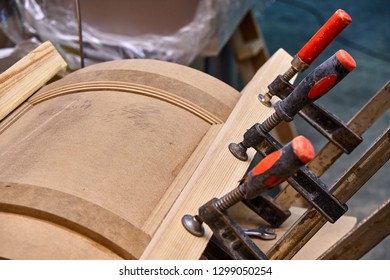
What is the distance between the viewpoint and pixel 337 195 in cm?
149

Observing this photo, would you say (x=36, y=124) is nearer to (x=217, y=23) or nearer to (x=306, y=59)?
(x=306, y=59)

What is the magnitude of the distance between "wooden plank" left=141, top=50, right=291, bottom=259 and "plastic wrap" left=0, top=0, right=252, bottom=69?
149cm

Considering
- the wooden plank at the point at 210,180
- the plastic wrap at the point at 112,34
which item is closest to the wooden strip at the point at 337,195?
the wooden plank at the point at 210,180

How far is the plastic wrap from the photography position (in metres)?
3.26

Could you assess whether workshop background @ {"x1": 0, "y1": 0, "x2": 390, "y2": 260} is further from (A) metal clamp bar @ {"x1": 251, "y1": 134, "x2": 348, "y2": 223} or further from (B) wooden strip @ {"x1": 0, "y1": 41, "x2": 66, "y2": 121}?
Result: (A) metal clamp bar @ {"x1": 251, "y1": 134, "x2": 348, "y2": 223}

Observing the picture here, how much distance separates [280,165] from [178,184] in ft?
1.37

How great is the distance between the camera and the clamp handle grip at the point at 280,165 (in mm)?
978

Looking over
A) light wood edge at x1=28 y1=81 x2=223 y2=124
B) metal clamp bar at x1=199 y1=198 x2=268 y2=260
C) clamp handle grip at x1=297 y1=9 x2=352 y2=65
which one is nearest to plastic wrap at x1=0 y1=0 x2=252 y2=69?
light wood edge at x1=28 y1=81 x2=223 y2=124

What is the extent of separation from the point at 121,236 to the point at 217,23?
2230mm

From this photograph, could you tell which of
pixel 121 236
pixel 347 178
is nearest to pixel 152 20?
pixel 347 178

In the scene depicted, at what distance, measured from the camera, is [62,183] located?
4.18 ft

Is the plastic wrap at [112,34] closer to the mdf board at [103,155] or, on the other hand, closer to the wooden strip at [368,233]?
the mdf board at [103,155]

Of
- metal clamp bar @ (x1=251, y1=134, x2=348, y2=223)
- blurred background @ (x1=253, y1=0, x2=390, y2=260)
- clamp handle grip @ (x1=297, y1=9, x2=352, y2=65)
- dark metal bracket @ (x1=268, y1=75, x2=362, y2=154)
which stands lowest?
blurred background @ (x1=253, y1=0, x2=390, y2=260)

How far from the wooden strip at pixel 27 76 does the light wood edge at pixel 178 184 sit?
19.6 inches
